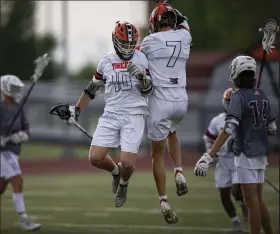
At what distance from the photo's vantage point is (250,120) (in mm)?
9969

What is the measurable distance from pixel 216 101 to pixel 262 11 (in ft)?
43.9

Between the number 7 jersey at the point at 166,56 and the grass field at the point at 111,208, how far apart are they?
3.11 m

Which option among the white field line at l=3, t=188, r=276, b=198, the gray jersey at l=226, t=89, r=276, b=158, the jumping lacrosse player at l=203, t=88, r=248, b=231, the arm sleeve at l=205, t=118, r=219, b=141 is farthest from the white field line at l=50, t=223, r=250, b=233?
the white field line at l=3, t=188, r=276, b=198

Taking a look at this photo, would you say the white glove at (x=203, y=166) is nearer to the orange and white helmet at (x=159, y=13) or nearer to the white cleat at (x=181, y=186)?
the white cleat at (x=181, y=186)

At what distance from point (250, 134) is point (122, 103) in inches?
58.0

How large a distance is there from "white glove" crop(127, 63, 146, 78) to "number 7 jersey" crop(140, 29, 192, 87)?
322mm

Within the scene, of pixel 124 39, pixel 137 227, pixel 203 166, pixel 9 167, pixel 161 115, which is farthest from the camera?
pixel 9 167

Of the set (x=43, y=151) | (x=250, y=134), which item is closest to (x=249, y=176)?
(x=250, y=134)

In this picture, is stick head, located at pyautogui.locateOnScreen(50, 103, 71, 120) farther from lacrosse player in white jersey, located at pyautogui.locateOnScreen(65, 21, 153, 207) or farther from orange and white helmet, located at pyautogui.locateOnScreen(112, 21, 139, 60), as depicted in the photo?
orange and white helmet, located at pyautogui.locateOnScreen(112, 21, 139, 60)

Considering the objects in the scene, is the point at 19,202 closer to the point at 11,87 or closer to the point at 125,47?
the point at 11,87

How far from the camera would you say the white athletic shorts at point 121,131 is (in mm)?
10438

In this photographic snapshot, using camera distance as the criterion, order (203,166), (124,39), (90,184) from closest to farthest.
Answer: (203,166) < (124,39) < (90,184)

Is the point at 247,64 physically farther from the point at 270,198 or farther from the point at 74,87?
the point at 74,87

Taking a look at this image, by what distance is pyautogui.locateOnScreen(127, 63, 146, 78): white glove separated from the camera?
1010 cm
